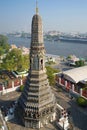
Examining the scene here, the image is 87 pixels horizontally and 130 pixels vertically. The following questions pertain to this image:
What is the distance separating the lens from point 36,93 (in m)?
21.7

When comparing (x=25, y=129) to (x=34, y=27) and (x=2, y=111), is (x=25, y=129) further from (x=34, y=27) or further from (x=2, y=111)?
(x=34, y=27)

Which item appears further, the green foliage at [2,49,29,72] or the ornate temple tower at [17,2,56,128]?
the green foliage at [2,49,29,72]

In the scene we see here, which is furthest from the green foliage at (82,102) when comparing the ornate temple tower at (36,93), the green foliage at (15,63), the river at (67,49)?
the river at (67,49)

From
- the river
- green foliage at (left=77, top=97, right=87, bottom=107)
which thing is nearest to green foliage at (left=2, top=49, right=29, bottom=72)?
green foliage at (left=77, top=97, right=87, bottom=107)

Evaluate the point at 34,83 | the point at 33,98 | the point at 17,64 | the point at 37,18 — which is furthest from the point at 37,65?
the point at 17,64

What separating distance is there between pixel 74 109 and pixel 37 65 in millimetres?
9027

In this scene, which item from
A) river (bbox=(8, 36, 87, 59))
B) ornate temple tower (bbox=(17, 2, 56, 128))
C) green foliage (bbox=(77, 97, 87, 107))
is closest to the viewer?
Result: ornate temple tower (bbox=(17, 2, 56, 128))

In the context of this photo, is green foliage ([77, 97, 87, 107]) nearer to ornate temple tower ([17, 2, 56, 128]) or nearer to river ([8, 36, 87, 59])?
ornate temple tower ([17, 2, 56, 128])

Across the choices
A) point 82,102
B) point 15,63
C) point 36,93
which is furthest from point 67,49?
point 36,93

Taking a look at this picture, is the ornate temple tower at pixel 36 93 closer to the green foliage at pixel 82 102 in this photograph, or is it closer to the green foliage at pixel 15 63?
the green foliage at pixel 82 102

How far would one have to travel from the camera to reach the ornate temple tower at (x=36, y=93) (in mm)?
20984

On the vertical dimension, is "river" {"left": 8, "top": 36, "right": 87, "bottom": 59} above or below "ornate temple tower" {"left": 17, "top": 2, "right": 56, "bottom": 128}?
below

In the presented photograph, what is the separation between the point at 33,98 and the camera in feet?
70.8

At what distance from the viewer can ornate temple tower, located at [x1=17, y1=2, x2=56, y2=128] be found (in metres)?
21.0
